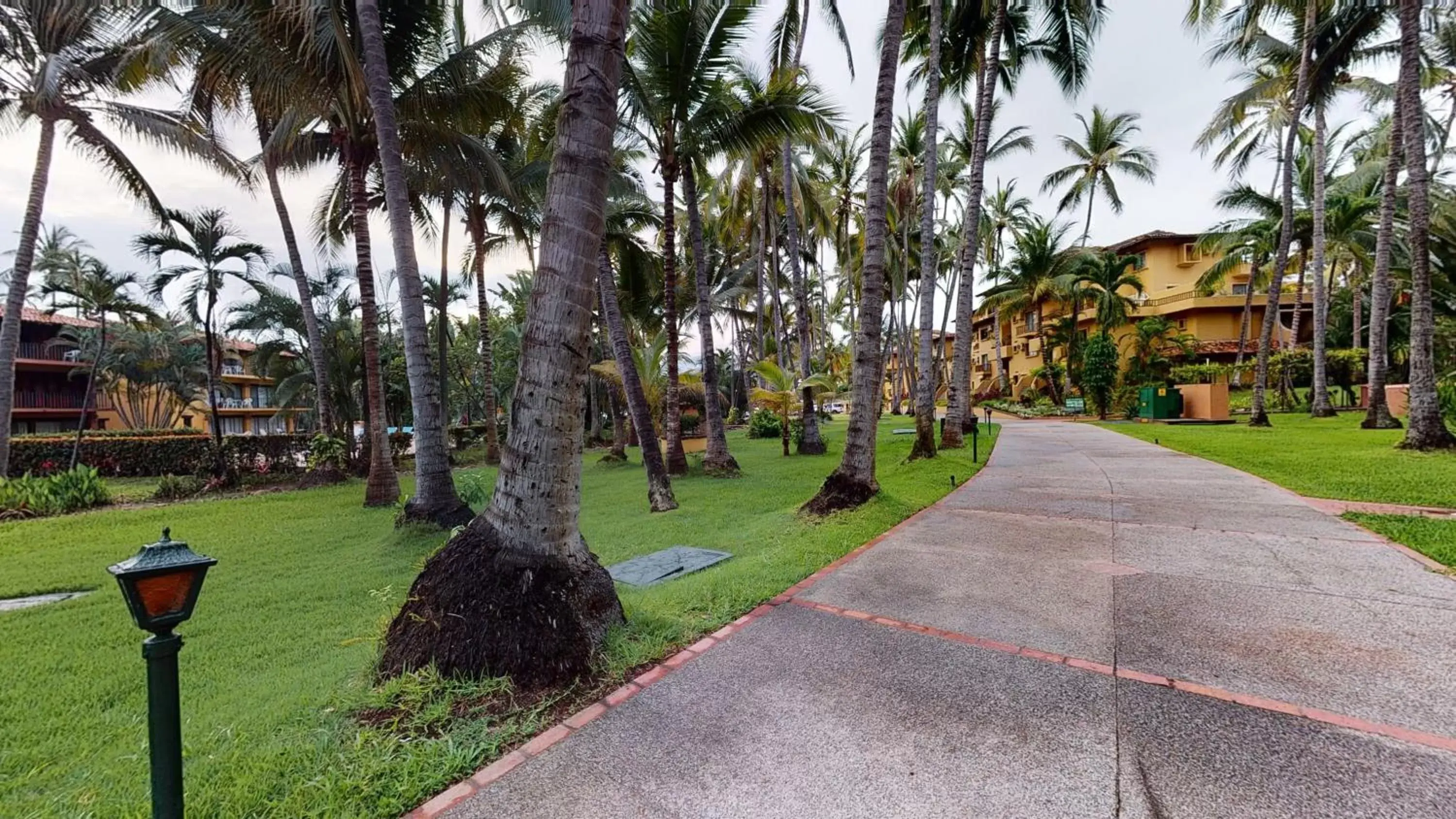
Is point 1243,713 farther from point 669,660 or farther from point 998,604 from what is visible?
point 669,660

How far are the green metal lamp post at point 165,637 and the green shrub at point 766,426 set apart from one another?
66.4ft

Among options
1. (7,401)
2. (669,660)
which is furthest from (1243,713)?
(7,401)

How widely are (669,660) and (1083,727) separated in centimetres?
208

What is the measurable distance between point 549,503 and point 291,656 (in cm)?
218

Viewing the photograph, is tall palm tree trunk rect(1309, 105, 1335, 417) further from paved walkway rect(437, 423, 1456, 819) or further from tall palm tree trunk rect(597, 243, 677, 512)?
tall palm tree trunk rect(597, 243, 677, 512)

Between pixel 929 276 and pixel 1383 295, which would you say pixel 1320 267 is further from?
pixel 929 276

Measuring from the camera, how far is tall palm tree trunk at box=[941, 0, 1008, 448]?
1348 cm

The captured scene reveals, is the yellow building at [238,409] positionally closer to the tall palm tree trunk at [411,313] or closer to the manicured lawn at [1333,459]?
the tall palm tree trunk at [411,313]

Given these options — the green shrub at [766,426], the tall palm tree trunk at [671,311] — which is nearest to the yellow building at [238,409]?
the green shrub at [766,426]

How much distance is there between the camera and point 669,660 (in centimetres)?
326

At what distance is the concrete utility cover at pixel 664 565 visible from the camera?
5035 mm

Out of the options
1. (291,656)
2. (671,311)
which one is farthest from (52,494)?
(671,311)

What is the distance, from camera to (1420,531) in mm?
4938

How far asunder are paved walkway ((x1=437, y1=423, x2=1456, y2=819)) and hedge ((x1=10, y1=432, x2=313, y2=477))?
53.2ft
